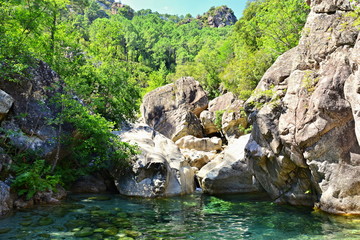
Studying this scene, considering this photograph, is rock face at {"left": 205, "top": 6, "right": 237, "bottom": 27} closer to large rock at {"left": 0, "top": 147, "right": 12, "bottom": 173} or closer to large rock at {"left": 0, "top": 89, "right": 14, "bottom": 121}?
large rock at {"left": 0, "top": 89, "right": 14, "bottom": 121}

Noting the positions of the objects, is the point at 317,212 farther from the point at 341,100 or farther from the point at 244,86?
the point at 244,86

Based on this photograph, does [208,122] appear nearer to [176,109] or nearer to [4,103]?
[176,109]

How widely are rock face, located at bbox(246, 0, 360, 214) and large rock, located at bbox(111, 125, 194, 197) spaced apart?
14.6ft

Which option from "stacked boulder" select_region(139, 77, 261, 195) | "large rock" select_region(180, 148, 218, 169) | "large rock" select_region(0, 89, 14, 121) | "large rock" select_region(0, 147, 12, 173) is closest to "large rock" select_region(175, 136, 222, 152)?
"stacked boulder" select_region(139, 77, 261, 195)

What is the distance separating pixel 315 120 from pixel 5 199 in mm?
10405

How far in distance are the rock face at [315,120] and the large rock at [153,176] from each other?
4461 mm

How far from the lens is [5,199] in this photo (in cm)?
944

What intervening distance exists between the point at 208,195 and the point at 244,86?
13.5 metres

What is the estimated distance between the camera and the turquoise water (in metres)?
7.51

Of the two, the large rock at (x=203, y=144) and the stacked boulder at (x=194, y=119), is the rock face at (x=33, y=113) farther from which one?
the large rock at (x=203, y=144)

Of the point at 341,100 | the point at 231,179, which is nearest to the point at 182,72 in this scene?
the point at 231,179

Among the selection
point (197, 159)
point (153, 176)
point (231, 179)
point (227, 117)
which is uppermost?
point (227, 117)

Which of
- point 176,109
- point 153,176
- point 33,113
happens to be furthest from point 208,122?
point 33,113

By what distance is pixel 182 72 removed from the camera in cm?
4438
